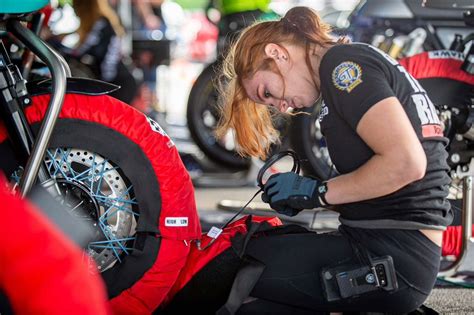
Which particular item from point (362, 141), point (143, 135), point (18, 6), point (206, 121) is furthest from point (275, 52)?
point (206, 121)

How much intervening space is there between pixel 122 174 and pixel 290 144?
2129 mm

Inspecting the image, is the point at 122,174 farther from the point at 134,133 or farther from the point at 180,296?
the point at 180,296

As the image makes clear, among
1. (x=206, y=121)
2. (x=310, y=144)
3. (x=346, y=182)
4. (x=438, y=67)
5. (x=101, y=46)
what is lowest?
(x=206, y=121)

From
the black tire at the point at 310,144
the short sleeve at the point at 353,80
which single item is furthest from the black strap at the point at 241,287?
the black tire at the point at 310,144

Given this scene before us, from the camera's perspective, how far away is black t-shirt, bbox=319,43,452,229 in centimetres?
232

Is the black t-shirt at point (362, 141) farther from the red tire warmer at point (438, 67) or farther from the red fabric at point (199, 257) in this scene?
the red tire warmer at point (438, 67)

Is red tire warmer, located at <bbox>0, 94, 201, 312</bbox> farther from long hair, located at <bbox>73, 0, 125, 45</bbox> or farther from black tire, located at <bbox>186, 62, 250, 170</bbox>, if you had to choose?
long hair, located at <bbox>73, 0, 125, 45</bbox>

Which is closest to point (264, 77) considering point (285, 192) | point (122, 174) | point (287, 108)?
point (287, 108)

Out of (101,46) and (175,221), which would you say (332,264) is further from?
(101,46)

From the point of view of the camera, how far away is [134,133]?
2637 mm

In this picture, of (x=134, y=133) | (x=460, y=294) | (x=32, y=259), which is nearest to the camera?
(x=32, y=259)

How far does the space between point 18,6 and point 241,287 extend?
1.07 meters

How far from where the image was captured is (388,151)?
2.23 metres

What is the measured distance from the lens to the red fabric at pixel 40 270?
108 cm
